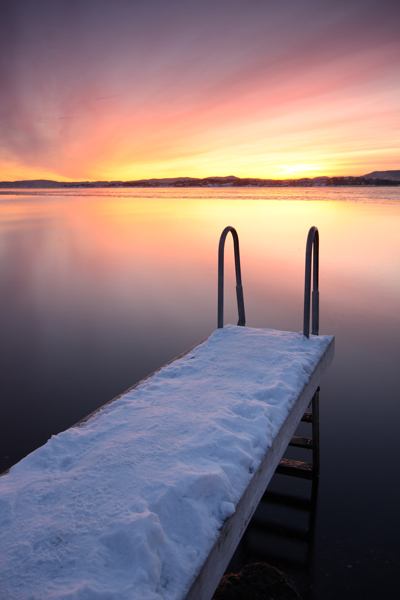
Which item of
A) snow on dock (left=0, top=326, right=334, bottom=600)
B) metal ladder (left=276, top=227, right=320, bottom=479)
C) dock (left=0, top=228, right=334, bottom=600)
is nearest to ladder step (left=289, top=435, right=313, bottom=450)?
metal ladder (left=276, top=227, right=320, bottom=479)

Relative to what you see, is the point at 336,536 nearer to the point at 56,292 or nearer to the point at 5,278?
the point at 56,292

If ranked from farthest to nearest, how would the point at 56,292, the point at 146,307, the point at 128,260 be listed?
1. the point at 128,260
2. the point at 56,292
3. the point at 146,307

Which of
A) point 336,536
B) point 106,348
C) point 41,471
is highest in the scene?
point 41,471

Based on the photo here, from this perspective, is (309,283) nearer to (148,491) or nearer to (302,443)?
(302,443)

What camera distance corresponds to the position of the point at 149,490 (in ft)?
5.56

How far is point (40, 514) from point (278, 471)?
2.76 m

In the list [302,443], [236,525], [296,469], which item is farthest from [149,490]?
[302,443]

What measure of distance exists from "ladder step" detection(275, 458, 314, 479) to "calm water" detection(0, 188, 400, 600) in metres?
0.13

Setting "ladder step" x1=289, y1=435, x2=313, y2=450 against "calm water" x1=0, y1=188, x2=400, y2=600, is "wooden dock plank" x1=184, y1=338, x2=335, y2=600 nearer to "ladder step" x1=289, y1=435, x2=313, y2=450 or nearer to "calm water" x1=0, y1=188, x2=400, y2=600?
"calm water" x1=0, y1=188, x2=400, y2=600

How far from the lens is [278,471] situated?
382 centimetres

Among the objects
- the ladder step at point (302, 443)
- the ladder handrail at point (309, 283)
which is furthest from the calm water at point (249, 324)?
the ladder handrail at point (309, 283)

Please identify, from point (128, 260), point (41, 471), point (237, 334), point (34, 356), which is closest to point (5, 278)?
point (128, 260)

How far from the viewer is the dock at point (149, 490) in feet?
4.43

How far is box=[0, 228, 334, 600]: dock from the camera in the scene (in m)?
1.35
